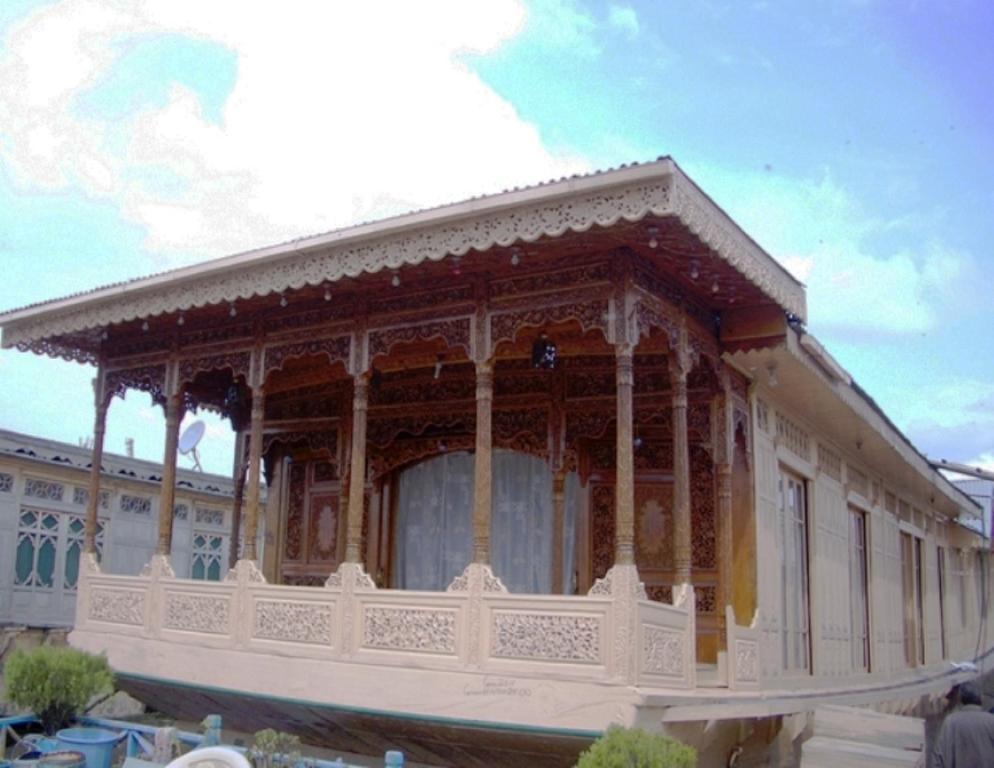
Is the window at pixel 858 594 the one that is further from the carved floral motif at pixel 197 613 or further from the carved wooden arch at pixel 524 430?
the carved floral motif at pixel 197 613

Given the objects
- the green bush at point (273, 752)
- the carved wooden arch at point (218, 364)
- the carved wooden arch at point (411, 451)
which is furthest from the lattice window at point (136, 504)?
the green bush at point (273, 752)

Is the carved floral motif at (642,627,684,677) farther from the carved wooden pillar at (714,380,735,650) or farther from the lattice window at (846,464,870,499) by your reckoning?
the lattice window at (846,464,870,499)

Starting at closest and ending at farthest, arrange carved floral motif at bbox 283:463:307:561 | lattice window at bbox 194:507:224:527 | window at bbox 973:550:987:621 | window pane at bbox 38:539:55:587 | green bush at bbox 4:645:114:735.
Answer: green bush at bbox 4:645:114:735
carved floral motif at bbox 283:463:307:561
window pane at bbox 38:539:55:587
lattice window at bbox 194:507:224:527
window at bbox 973:550:987:621

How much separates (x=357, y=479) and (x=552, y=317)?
84.6 inches

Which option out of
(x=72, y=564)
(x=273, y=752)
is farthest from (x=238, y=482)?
(x=273, y=752)

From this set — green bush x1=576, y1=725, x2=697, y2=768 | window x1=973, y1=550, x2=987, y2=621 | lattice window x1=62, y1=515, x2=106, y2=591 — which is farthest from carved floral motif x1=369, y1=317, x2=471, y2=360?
window x1=973, y1=550, x2=987, y2=621

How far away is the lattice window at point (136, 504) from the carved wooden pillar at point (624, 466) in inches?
473

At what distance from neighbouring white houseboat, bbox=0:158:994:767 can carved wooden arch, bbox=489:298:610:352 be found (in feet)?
0.08

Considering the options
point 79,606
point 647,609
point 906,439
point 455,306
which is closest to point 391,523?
point 79,606

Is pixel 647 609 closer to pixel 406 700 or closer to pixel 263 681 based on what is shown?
pixel 406 700

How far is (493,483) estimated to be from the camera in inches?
Answer: 450

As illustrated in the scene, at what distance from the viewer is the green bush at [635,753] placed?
596 centimetres

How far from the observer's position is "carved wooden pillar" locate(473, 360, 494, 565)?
790cm

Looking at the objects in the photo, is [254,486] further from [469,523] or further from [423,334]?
[469,523]
